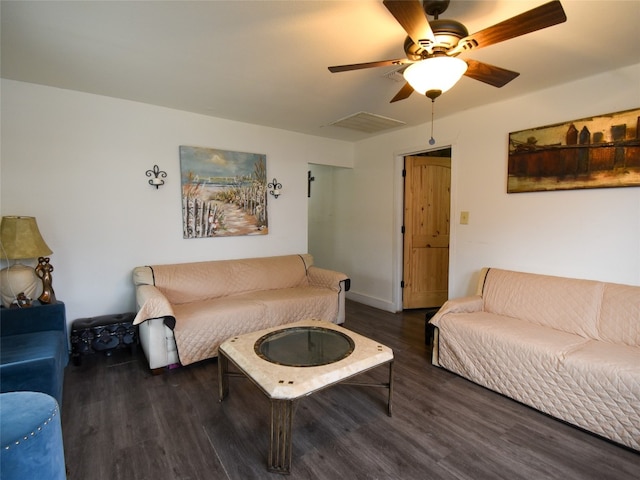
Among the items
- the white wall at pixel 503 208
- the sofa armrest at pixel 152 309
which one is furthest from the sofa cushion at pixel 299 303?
the white wall at pixel 503 208

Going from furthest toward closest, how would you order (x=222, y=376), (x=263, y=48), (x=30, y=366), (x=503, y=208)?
(x=503, y=208), (x=222, y=376), (x=263, y=48), (x=30, y=366)

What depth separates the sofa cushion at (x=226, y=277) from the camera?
10.1ft

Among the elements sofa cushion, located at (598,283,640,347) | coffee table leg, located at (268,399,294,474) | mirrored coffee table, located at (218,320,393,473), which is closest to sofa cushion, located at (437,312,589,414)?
sofa cushion, located at (598,283,640,347)

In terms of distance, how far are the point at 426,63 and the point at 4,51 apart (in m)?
2.68


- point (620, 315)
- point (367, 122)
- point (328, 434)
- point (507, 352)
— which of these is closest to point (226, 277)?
point (328, 434)

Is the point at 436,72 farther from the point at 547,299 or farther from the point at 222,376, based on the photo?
the point at 222,376

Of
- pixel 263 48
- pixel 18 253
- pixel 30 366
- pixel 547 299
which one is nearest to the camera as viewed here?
pixel 30 366

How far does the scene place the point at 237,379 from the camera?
2533 millimetres

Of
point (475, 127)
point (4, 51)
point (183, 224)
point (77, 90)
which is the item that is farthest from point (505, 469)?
point (77, 90)

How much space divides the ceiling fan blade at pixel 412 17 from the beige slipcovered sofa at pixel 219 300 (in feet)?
7.87

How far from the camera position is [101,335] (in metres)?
2.75

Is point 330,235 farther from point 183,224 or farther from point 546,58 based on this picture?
point 546,58

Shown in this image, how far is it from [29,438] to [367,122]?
143 inches

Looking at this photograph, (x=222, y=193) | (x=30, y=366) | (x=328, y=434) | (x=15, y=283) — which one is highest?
(x=222, y=193)
